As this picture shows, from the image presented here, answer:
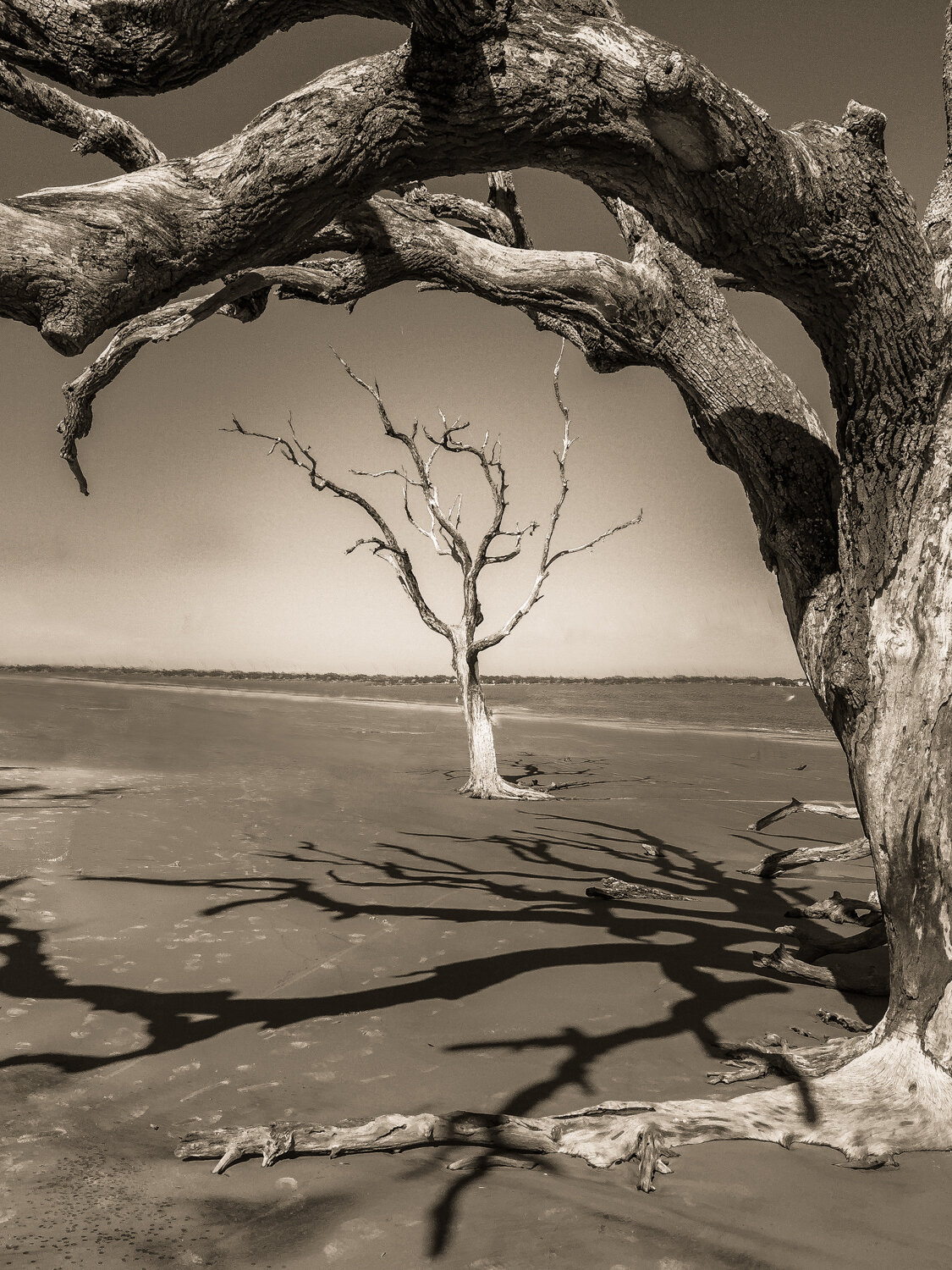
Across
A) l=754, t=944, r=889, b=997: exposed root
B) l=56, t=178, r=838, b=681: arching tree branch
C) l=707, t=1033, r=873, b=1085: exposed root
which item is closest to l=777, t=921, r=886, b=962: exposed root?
l=754, t=944, r=889, b=997: exposed root

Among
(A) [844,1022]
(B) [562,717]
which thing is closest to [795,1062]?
(A) [844,1022]

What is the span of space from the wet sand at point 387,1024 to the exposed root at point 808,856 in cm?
27

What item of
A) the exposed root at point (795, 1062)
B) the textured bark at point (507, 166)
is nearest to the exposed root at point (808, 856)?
the exposed root at point (795, 1062)

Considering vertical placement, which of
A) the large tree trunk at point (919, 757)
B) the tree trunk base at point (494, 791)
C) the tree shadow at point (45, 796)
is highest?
the large tree trunk at point (919, 757)

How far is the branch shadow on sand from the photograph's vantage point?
3.99m

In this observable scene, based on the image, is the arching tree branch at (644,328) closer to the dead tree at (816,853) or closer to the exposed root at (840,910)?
the exposed root at (840,910)

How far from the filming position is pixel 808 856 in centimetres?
711

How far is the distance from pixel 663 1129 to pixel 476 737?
10.2 meters

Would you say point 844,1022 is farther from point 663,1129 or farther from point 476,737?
point 476,737

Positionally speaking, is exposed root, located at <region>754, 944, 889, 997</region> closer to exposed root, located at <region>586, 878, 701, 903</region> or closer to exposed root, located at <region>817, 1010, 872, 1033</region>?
exposed root, located at <region>817, 1010, 872, 1033</region>

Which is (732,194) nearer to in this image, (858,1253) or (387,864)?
(858,1253)

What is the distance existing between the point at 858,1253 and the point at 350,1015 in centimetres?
264

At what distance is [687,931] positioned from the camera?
576 cm

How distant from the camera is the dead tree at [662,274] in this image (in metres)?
2.17
